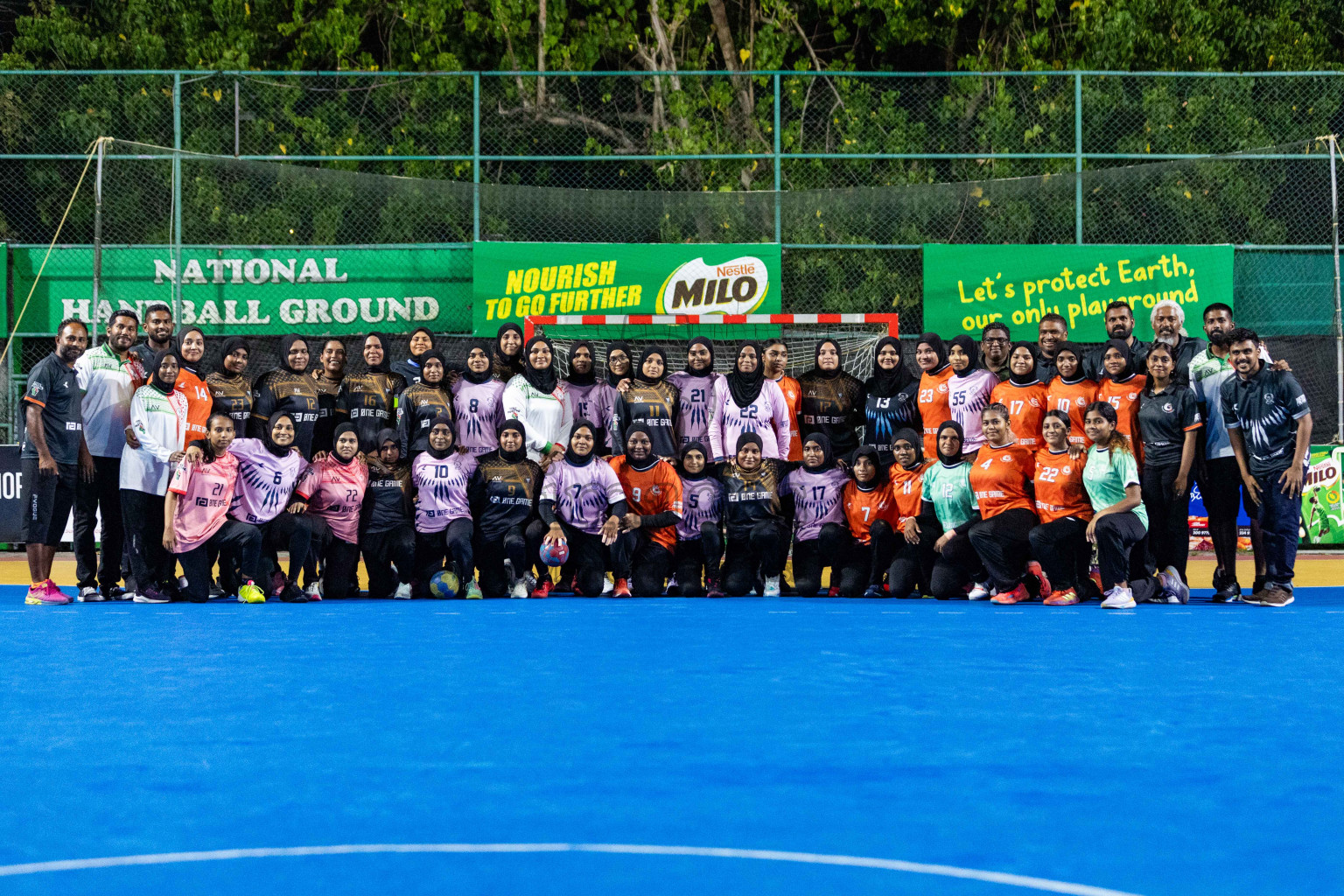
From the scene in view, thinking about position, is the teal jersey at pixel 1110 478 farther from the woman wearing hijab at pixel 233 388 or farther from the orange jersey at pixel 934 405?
the woman wearing hijab at pixel 233 388

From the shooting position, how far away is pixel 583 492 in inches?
393

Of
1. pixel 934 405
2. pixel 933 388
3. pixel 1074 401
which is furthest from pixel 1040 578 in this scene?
pixel 933 388

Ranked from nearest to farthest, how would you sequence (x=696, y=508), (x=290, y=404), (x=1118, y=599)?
(x=1118, y=599) < (x=290, y=404) < (x=696, y=508)

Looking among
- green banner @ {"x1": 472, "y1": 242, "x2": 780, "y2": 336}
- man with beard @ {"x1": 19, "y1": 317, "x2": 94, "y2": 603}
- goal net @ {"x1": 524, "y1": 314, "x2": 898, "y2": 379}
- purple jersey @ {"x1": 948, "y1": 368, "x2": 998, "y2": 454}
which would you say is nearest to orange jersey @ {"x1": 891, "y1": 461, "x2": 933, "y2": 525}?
purple jersey @ {"x1": 948, "y1": 368, "x2": 998, "y2": 454}

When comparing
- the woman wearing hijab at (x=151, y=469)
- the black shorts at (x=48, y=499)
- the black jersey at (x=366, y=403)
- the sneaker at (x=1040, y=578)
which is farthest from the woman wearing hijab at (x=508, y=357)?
the sneaker at (x=1040, y=578)

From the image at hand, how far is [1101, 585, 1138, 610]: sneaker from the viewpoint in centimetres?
883

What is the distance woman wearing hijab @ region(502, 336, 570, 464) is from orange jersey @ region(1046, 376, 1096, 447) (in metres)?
3.59

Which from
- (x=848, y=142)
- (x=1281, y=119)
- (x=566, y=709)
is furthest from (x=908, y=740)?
(x=1281, y=119)

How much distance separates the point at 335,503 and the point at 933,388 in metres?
4.38

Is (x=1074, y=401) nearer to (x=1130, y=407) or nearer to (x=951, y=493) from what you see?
(x=1130, y=407)

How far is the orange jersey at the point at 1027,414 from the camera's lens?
9578mm

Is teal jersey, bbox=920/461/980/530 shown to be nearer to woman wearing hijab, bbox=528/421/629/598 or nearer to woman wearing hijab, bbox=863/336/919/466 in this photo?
woman wearing hijab, bbox=863/336/919/466

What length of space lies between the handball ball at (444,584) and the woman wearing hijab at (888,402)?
3.20 metres

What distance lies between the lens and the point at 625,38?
19.2 metres
